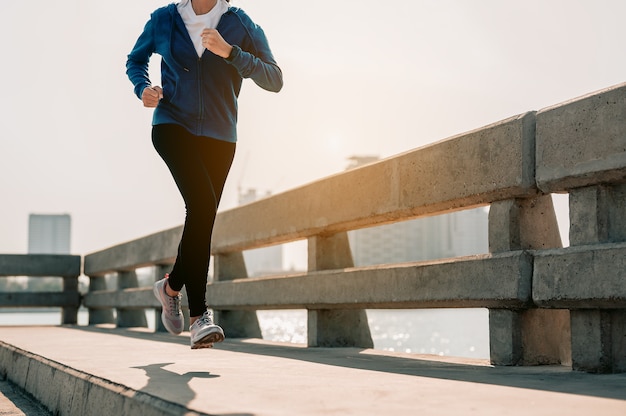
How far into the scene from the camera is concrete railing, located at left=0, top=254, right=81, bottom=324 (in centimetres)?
1214

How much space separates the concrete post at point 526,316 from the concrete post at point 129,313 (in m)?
7.77

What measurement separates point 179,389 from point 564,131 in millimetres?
1906

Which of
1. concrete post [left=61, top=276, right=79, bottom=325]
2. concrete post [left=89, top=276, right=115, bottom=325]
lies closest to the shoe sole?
concrete post [left=89, top=276, right=115, bottom=325]

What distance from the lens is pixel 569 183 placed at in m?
3.33

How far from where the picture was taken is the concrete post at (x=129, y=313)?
1086 cm

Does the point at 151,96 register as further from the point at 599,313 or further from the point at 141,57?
the point at 599,313

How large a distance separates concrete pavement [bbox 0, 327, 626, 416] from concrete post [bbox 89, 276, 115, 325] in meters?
8.25

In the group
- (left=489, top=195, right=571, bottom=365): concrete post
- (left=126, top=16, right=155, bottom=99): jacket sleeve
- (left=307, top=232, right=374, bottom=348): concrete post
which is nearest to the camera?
(left=489, top=195, right=571, bottom=365): concrete post

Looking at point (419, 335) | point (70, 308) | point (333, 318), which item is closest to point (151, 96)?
point (333, 318)

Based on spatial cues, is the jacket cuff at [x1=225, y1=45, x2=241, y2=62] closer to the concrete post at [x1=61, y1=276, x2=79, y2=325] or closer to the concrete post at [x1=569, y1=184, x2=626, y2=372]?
the concrete post at [x1=569, y1=184, x2=626, y2=372]

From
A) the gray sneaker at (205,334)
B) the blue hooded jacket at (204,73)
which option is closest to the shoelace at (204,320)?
the gray sneaker at (205,334)

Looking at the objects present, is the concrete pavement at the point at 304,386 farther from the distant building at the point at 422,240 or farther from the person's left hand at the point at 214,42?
the distant building at the point at 422,240

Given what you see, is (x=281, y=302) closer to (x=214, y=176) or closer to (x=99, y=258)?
(x=214, y=176)

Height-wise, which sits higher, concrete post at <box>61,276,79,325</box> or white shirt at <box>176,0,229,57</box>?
white shirt at <box>176,0,229,57</box>
